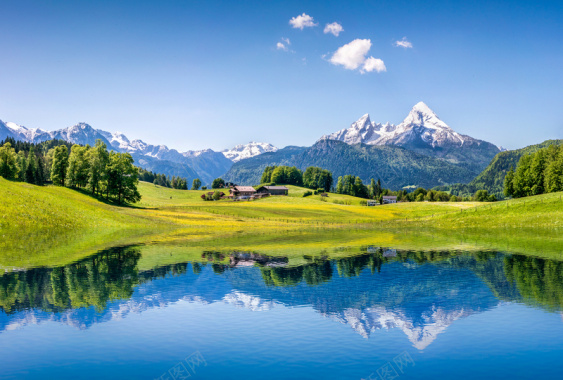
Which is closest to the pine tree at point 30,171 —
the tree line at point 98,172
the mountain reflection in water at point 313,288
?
the tree line at point 98,172

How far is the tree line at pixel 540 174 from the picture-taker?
125 meters

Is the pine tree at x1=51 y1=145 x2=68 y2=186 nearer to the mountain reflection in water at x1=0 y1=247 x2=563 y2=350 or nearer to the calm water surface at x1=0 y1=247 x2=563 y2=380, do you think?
the mountain reflection in water at x1=0 y1=247 x2=563 y2=350

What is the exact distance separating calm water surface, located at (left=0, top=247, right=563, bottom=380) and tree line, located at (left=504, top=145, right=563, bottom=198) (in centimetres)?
10625

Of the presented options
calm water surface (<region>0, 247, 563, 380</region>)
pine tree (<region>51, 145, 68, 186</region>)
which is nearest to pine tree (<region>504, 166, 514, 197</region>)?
calm water surface (<region>0, 247, 563, 380</region>)

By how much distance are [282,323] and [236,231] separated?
62.6 meters

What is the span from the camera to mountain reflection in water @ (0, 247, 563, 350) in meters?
24.8

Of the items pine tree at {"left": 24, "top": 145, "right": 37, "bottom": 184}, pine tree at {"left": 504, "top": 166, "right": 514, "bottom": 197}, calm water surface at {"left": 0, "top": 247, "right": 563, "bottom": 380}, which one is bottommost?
calm water surface at {"left": 0, "top": 247, "right": 563, "bottom": 380}

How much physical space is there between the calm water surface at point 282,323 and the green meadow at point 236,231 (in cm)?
1141

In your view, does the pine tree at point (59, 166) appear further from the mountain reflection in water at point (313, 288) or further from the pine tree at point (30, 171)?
the mountain reflection in water at point (313, 288)

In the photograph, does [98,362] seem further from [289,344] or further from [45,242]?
[45,242]

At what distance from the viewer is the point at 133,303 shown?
27984 millimetres

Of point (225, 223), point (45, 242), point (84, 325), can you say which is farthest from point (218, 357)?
point (225, 223)

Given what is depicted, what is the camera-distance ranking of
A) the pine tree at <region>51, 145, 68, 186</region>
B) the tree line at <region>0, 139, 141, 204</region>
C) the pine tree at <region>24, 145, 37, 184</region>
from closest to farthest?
the tree line at <region>0, 139, 141, 204</region>, the pine tree at <region>51, 145, 68, 186</region>, the pine tree at <region>24, 145, 37, 184</region>

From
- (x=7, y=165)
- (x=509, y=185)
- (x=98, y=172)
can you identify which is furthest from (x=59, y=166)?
(x=509, y=185)
